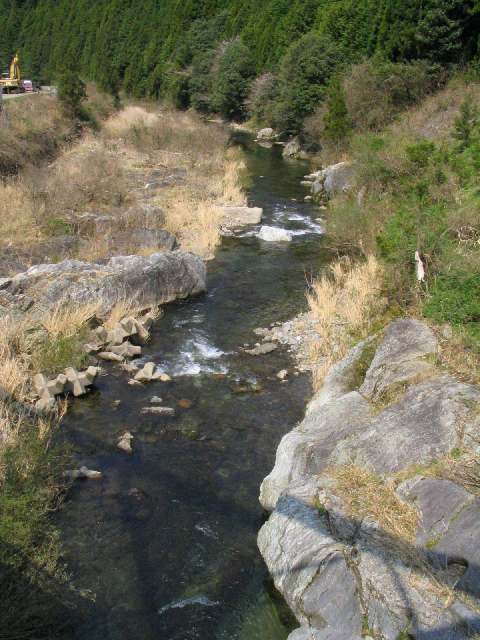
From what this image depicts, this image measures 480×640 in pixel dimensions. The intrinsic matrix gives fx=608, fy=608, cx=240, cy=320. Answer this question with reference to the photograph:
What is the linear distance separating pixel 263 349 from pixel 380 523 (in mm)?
6140

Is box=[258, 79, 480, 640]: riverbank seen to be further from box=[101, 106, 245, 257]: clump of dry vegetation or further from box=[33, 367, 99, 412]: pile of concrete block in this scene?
box=[101, 106, 245, 257]: clump of dry vegetation

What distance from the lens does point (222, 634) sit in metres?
5.39

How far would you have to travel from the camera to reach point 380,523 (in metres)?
5.16

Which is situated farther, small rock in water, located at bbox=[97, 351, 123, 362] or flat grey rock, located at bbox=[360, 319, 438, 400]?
small rock in water, located at bbox=[97, 351, 123, 362]

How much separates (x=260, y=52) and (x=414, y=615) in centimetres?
5291

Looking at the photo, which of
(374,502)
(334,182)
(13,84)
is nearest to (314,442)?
(374,502)

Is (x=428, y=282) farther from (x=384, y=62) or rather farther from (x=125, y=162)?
(x=384, y=62)

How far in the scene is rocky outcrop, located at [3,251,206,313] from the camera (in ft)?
38.3

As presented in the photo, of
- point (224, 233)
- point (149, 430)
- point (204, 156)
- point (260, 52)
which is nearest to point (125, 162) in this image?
point (204, 156)

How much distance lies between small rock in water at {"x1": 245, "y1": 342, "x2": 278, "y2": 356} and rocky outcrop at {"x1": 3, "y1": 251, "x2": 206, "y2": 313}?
2804mm

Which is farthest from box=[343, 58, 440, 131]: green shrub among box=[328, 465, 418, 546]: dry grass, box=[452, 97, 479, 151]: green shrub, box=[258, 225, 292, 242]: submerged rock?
box=[328, 465, 418, 546]: dry grass

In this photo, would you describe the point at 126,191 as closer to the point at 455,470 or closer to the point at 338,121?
the point at 338,121

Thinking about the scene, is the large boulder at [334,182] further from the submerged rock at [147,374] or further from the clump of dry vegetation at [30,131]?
the submerged rock at [147,374]

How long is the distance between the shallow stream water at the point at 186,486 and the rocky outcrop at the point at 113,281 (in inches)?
20.5
